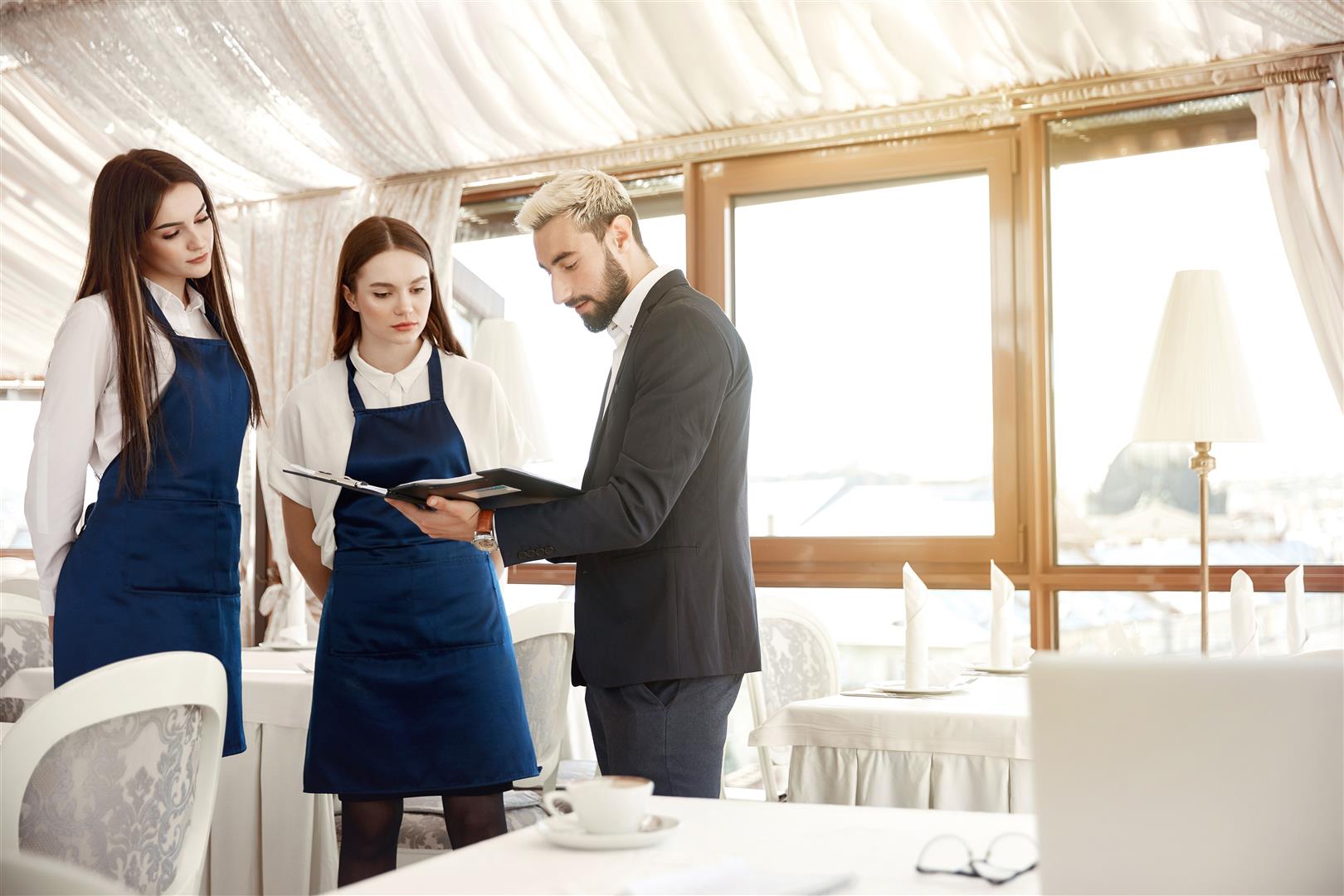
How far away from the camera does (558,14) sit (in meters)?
3.73

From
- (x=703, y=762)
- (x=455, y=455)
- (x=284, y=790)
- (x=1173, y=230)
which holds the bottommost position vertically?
(x=284, y=790)

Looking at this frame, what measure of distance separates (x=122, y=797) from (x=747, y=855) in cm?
84

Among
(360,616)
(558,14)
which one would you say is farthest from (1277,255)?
(360,616)

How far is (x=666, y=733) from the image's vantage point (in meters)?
1.75

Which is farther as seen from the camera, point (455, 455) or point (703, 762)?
point (455, 455)

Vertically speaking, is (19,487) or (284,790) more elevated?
(19,487)

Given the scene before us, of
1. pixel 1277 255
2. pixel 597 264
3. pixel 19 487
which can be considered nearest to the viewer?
pixel 597 264

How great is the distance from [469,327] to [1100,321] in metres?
2.32

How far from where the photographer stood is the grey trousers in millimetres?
1749

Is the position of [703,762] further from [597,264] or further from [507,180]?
[507,180]

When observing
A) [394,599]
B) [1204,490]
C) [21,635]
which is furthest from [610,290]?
[21,635]

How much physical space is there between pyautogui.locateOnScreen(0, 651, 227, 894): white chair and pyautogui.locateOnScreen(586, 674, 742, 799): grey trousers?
1.81 feet

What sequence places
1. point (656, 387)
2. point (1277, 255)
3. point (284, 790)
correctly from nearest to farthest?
point (656, 387)
point (284, 790)
point (1277, 255)

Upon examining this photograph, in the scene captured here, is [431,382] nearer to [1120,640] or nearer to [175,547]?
[175,547]
